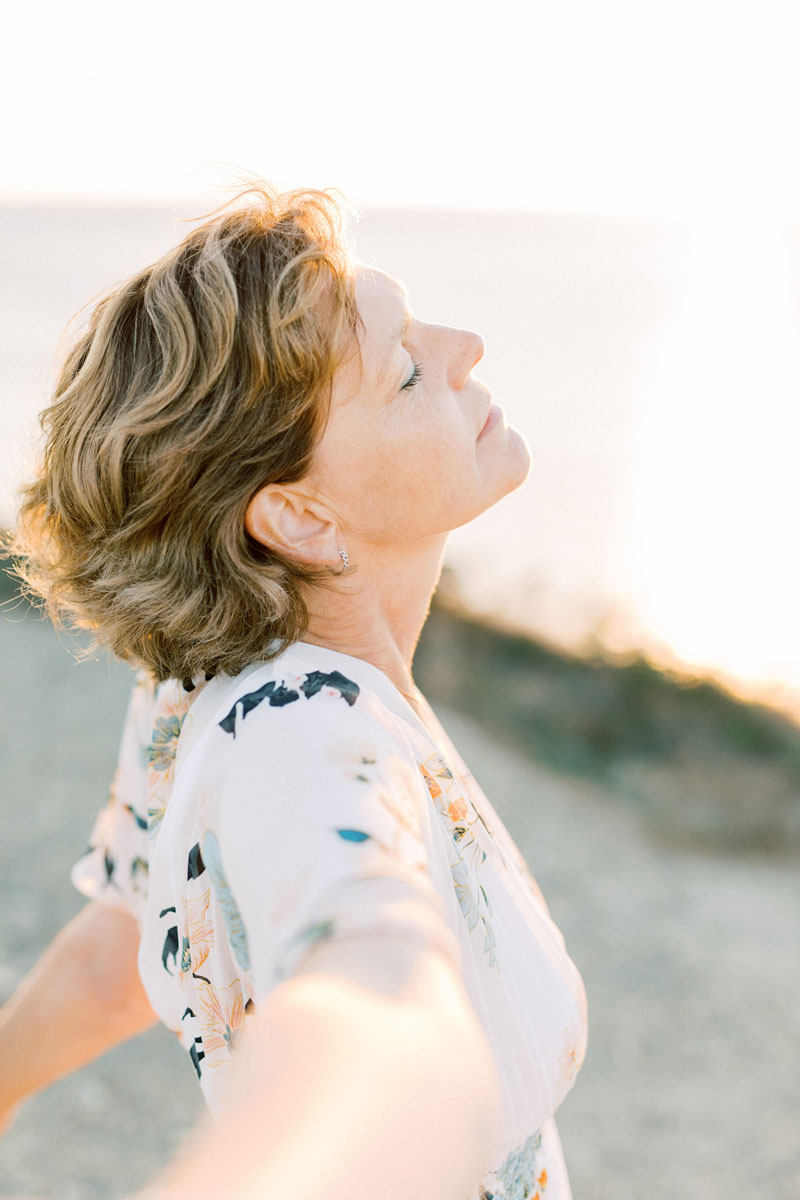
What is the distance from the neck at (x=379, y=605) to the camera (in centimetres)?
138

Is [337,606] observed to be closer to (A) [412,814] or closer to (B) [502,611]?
(A) [412,814]

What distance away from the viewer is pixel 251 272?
4.05 ft

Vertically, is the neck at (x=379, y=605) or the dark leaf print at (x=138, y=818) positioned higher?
the neck at (x=379, y=605)

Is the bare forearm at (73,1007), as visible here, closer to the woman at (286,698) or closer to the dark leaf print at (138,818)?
the woman at (286,698)

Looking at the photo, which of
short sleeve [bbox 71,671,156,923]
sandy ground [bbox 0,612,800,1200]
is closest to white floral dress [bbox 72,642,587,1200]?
short sleeve [bbox 71,671,156,923]

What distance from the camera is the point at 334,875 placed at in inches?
A: 32.2

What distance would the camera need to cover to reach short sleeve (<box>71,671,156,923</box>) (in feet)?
5.11

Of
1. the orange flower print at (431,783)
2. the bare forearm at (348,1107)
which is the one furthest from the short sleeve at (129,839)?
the bare forearm at (348,1107)

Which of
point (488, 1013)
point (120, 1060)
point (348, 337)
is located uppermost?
point (348, 337)

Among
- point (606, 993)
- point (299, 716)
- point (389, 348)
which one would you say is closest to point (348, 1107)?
point (299, 716)

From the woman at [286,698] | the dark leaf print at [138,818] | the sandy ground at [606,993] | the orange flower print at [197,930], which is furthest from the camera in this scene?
the sandy ground at [606,993]

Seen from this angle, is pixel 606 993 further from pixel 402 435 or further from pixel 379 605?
pixel 402 435

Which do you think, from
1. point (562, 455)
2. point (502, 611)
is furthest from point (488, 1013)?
point (562, 455)

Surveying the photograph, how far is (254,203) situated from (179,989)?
108cm
